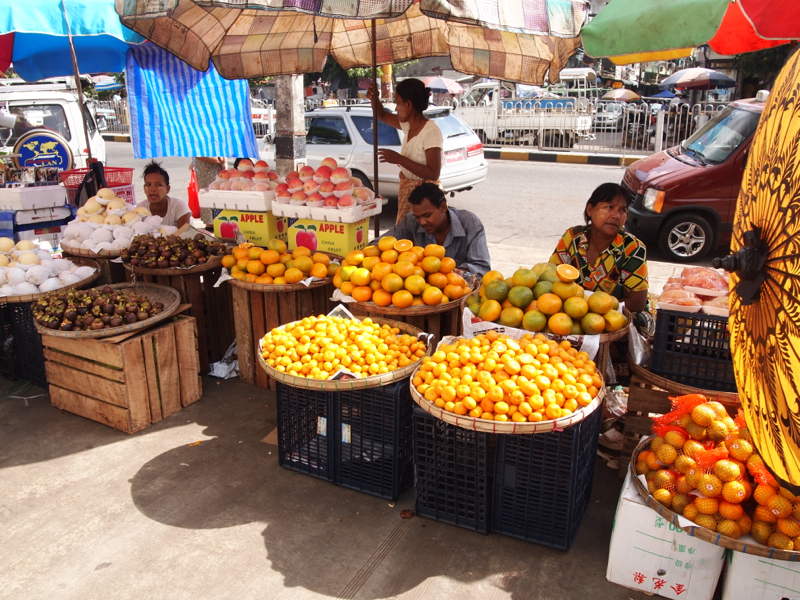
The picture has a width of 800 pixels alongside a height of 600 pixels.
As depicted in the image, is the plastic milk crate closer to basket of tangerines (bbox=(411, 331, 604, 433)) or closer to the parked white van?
basket of tangerines (bbox=(411, 331, 604, 433))

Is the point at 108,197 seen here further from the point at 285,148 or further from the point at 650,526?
the point at 650,526

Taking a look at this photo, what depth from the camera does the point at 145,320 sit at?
3857 mm

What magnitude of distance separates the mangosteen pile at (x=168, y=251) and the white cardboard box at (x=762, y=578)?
3.82 meters

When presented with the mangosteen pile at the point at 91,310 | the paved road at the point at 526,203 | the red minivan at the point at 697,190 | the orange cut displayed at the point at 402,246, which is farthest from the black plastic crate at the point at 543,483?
the red minivan at the point at 697,190

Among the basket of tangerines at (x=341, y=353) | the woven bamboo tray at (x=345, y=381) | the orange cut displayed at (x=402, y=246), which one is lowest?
the woven bamboo tray at (x=345, y=381)

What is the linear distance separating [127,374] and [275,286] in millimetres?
1066

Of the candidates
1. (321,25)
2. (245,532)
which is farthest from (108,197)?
(245,532)

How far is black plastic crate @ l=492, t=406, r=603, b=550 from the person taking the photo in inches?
109

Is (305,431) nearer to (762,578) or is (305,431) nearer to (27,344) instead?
(762,578)

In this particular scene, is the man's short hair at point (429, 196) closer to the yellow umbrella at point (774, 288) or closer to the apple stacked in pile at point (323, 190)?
the apple stacked in pile at point (323, 190)

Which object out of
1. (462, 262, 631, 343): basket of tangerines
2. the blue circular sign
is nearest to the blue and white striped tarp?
the blue circular sign

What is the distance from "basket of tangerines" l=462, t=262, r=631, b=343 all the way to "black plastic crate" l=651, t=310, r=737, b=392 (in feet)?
0.84

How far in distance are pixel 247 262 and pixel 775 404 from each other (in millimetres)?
3568

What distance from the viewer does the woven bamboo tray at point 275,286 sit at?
4184 millimetres
